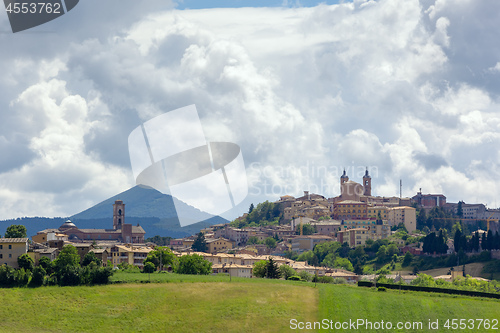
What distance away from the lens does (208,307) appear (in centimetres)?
6331

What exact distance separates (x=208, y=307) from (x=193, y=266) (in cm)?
2391

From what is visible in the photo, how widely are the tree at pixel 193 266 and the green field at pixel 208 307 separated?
14.6 meters

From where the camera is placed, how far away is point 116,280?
70.4m

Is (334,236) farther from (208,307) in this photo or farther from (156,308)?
(156,308)

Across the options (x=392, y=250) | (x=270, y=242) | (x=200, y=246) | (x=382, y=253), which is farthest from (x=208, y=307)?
(x=270, y=242)

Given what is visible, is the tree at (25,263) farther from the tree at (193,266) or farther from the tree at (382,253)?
the tree at (382,253)

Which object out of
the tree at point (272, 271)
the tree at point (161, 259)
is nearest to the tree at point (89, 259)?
the tree at point (161, 259)

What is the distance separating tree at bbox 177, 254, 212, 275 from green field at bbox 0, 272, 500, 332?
1465 centimetres

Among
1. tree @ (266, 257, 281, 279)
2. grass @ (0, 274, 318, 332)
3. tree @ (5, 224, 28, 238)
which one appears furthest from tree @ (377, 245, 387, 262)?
grass @ (0, 274, 318, 332)

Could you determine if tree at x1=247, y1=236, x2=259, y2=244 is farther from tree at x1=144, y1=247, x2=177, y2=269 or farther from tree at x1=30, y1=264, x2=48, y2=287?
tree at x1=30, y1=264, x2=48, y2=287

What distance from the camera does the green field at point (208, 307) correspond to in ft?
196

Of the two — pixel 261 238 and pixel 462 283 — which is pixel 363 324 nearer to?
pixel 462 283

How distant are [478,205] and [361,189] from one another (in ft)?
90.7

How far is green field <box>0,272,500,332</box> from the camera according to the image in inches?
2347
